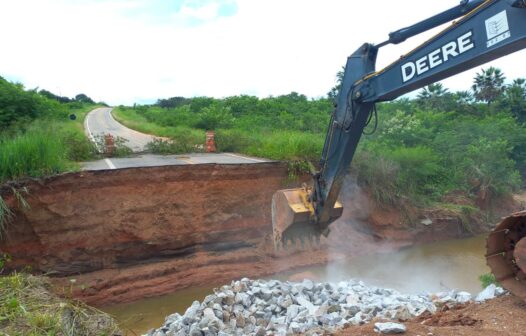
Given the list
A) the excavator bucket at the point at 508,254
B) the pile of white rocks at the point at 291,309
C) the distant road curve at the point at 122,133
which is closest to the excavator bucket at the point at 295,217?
the pile of white rocks at the point at 291,309

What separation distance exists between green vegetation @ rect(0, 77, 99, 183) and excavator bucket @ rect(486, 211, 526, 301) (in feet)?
27.8

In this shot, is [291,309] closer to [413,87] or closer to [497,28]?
[413,87]

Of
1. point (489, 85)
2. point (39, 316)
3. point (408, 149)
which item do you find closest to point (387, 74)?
point (39, 316)

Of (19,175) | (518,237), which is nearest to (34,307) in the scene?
(19,175)

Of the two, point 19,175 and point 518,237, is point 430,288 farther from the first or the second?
point 19,175

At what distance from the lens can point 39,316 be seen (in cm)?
441

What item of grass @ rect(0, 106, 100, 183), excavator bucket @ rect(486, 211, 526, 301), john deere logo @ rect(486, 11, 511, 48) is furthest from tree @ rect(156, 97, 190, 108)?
john deere logo @ rect(486, 11, 511, 48)

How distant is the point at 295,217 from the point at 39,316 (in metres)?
3.59

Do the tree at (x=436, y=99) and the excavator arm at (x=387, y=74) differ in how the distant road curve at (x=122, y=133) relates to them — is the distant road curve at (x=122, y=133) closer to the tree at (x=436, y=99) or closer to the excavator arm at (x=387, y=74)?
the excavator arm at (x=387, y=74)

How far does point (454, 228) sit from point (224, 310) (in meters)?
8.88

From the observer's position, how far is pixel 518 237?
491 cm

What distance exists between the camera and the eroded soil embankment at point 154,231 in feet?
29.0

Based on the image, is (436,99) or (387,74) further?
(436,99)

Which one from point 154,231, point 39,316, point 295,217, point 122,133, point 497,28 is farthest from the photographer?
point 122,133
